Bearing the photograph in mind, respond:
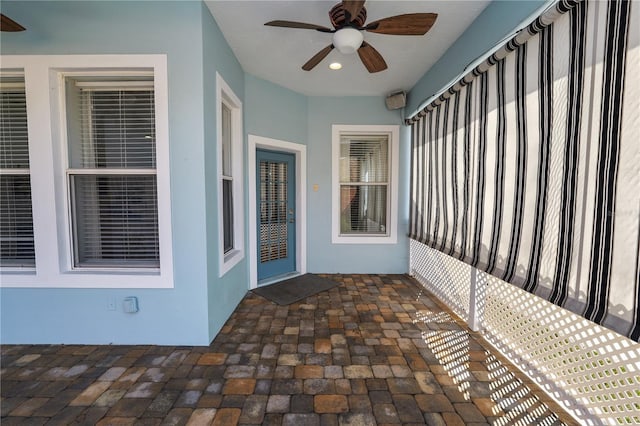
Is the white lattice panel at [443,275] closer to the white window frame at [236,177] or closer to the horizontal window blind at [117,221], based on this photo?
the white window frame at [236,177]

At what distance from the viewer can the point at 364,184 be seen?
4406 millimetres

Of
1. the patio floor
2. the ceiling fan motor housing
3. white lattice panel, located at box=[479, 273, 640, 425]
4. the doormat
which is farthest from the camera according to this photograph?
the doormat

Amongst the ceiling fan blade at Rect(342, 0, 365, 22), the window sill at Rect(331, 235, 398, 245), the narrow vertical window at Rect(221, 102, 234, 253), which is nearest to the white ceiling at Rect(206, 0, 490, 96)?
the ceiling fan blade at Rect(342, 0, 365, 22)

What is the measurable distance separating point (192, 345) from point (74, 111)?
90.1 inches

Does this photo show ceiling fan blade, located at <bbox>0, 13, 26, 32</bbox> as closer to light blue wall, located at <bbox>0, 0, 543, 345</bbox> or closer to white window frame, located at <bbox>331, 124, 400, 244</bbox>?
light blue wall, located at <bbox>0, 0, 543, 345</bbox>

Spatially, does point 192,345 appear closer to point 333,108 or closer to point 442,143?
point 442,143

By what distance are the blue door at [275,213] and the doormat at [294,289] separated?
0.27 meters

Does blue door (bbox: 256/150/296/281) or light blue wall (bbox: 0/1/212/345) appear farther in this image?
blue door (bbox: 256/150/296/281)

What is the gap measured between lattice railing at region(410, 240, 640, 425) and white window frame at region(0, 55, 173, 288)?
9.25ft

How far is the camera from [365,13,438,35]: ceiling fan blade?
196 centimetres

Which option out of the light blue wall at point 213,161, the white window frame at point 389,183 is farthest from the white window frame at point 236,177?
the white window frame at point 389,183

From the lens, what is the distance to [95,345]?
2361 millimetres

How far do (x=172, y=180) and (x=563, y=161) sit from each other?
2.72m

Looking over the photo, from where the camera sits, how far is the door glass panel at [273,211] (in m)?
3.91
